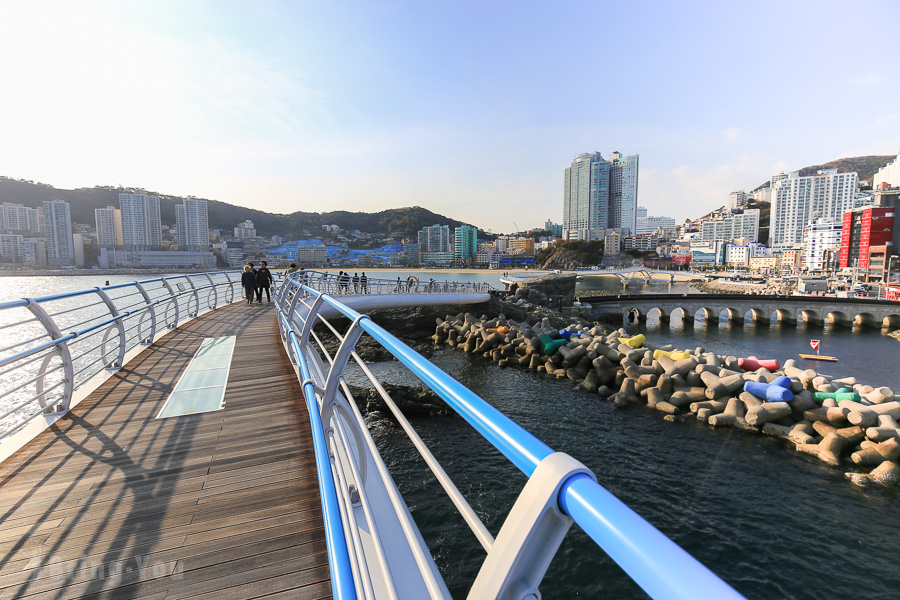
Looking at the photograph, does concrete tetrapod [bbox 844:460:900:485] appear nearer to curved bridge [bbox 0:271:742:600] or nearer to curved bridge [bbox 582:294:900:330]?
curved bridge [bbox 0:271:742:600]

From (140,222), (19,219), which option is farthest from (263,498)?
(140,222)

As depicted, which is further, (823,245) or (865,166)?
(865,166)

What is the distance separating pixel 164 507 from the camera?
255cm

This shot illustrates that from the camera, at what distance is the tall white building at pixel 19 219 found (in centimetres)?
7962

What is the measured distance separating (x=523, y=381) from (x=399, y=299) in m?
7.94

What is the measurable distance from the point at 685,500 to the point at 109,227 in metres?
124

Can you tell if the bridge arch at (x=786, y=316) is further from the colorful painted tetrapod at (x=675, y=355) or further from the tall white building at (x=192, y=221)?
the tall white building at (x=192, y=221)

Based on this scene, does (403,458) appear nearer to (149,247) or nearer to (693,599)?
(693,599)

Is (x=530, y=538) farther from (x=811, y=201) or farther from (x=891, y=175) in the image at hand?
(x=891, y=175)

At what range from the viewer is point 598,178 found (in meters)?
171

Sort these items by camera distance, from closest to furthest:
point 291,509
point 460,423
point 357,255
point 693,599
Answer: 1. point 693,599
2. point 291,509
3. point 460,423
4. point 357,255

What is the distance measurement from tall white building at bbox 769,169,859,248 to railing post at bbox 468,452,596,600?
524 ft

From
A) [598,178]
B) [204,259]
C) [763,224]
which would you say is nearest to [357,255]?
[204,259]

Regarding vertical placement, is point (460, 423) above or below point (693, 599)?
below
